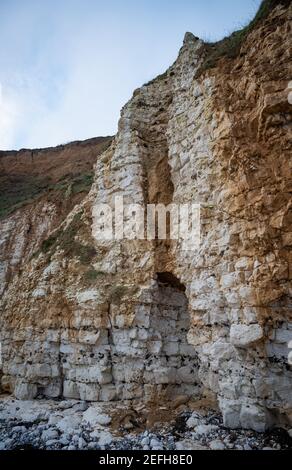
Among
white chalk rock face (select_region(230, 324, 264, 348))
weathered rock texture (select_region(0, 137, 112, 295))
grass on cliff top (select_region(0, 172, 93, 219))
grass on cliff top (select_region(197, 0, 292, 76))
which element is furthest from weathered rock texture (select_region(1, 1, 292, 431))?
grass on cliff top (select_region(0, 172, 93, 219))

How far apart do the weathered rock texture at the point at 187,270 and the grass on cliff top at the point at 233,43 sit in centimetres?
27

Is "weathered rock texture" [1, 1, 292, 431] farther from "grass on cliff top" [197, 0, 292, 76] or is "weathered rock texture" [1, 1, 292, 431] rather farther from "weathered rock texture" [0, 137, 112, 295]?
"weathered rock texture" [0, 137, 112, 295]

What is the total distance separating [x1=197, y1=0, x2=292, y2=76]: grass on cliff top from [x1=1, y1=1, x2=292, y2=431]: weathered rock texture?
0.89 ft

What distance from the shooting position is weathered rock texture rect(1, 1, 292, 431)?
6.55m

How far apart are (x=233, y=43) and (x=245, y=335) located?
7492 millimetres

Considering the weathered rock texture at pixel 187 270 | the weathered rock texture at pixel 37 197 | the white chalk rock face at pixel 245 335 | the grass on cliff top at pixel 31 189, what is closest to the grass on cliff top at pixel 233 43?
the weathered rock texture at pixel 187 270

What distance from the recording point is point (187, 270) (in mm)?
8633

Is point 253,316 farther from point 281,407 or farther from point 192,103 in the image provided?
point 192,103

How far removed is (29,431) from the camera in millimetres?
7891

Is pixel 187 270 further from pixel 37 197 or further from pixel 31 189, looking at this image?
pixel 31 189

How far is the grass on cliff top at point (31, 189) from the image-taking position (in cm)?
1819
